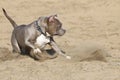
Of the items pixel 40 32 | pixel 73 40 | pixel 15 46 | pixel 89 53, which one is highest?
pixel 40 32

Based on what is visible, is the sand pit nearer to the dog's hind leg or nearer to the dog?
the dog

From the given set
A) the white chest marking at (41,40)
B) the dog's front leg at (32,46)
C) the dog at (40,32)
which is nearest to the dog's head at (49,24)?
the dog at (40,32)

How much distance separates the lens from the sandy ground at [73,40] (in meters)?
7.31

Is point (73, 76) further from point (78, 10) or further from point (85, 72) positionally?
point (78, 10)

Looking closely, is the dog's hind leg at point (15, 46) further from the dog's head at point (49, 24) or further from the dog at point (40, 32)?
the dog's head at point (49, 24)

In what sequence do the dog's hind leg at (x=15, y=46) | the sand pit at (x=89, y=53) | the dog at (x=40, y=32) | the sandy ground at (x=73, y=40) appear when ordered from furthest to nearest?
1. the dog's hind leg at (x=15, y=46)
2. the dog at (x=40, y=32)
3. the sand pit at (x=89, y=53)
4. the sandy ground at (x=73, y=40)

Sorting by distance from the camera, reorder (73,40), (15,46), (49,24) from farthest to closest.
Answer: (73,40) → (15,46) → (49,24)

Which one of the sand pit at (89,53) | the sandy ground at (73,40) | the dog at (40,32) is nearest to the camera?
the sandy ground at (73,40)

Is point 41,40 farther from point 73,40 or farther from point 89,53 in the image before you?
point 73,40

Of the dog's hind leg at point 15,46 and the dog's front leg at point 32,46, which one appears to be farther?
the dog's hind leg at point 15,46

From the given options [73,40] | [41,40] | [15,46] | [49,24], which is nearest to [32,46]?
[41,40]

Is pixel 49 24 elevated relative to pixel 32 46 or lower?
elevated

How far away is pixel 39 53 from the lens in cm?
829

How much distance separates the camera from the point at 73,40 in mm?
10375
